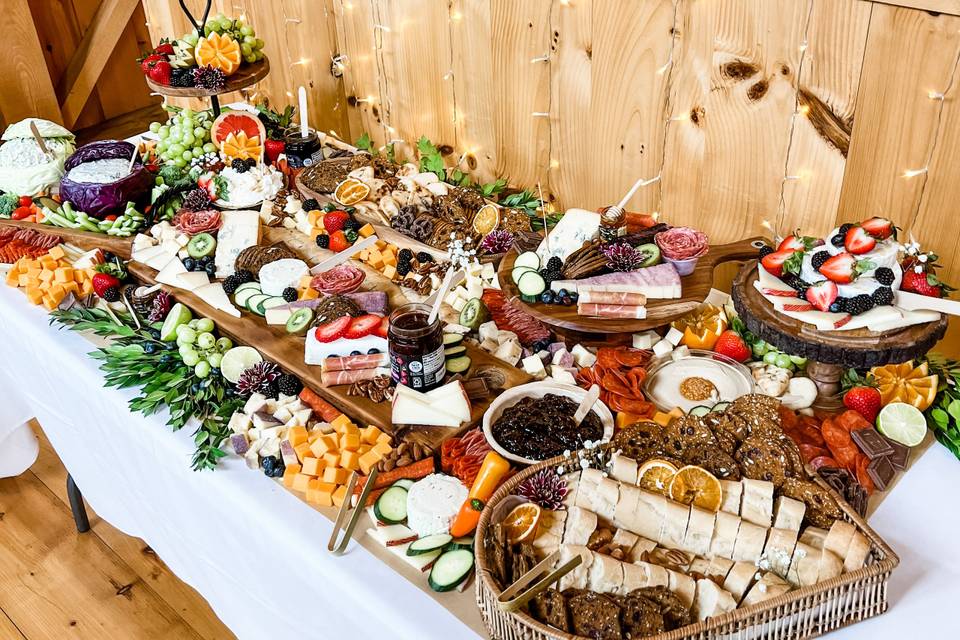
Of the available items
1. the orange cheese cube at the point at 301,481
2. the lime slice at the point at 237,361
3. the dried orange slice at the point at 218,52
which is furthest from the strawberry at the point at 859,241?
A: the dried orange slice at the point at 218,52

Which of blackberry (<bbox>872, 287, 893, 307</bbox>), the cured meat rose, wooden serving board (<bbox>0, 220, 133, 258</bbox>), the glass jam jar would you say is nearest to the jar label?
the glass jam jar

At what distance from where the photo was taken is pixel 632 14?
89.7 inches

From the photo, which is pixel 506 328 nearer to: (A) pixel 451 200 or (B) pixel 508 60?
(A) pixel 451 200

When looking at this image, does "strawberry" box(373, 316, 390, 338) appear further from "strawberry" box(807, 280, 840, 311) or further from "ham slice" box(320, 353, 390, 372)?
"strawberry" box(807, 280, 840, 311)

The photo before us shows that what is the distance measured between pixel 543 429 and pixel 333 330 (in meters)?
0.58

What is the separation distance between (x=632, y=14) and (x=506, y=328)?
3.24 ft

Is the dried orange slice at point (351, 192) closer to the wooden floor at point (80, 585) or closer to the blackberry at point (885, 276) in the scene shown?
the wooden floor at point (80, 585)

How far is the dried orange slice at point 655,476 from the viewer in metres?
1.41

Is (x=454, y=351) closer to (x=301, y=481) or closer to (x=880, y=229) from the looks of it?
(x=301, y=481)

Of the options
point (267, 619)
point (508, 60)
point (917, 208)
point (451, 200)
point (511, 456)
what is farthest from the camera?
point (508, 60)

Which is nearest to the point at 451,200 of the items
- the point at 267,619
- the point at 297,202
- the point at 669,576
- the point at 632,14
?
the point at 297,202

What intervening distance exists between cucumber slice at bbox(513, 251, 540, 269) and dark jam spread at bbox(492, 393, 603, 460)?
388mm

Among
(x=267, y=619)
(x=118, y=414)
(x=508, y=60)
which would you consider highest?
(x=508, y=60)

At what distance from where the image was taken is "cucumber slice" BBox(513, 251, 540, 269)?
1918 mm
